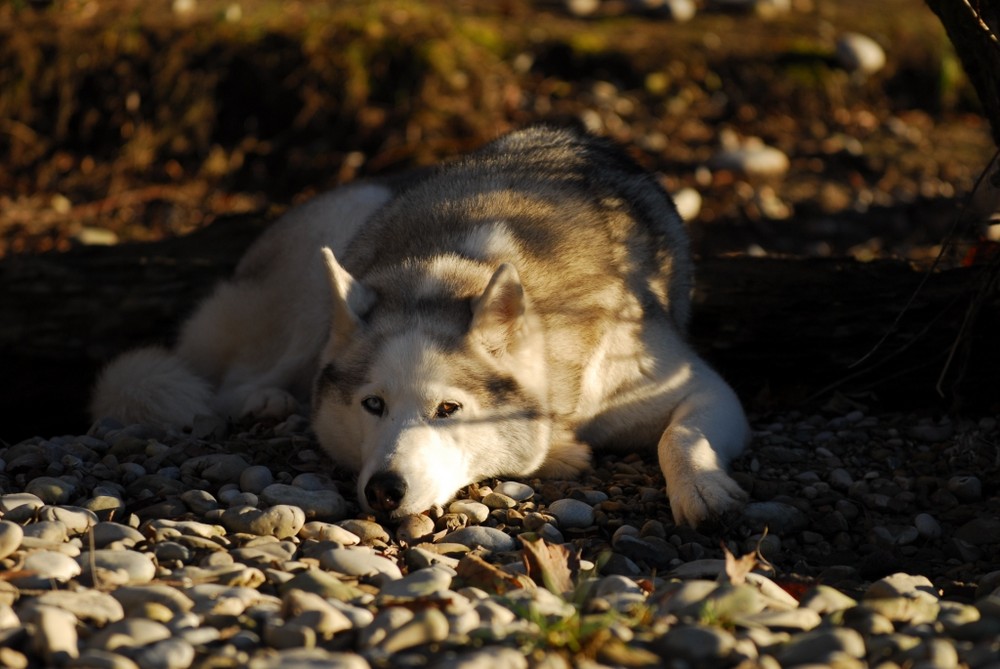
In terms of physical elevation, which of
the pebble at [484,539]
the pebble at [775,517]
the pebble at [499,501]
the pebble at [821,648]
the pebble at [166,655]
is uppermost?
the pebble at [166,655]

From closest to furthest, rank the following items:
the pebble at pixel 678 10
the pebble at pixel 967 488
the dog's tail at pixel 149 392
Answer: the pebble at pixel 967 488, the dog's tail at pixel 149 392, the pebble at pixel 678 10

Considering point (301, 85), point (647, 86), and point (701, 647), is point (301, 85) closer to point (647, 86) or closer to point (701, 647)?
point (647, 86)

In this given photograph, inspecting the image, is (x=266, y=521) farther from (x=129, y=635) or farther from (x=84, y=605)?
(x=129, y=635)

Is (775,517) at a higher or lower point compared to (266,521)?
lower

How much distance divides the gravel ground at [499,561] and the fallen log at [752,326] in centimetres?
32

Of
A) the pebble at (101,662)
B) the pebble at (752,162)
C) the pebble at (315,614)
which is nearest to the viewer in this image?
the pebble at (101,662)

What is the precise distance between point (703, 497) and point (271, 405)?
215 centimetres

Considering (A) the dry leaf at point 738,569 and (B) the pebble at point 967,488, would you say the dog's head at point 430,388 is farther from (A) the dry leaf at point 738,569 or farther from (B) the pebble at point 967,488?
(B) the pebble at point 967,488

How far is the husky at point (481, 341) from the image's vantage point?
3.96 metres

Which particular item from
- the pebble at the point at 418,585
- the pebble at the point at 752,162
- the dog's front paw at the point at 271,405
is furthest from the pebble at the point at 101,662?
the pebble at the point at 752,162

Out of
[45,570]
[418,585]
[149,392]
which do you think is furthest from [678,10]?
[45,570]

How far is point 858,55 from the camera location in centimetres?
998

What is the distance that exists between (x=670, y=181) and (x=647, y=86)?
139cm

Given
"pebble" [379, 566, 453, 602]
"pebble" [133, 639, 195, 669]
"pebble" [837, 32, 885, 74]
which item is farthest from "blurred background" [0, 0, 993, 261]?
"pebble" [133, 639, 195, 669]
